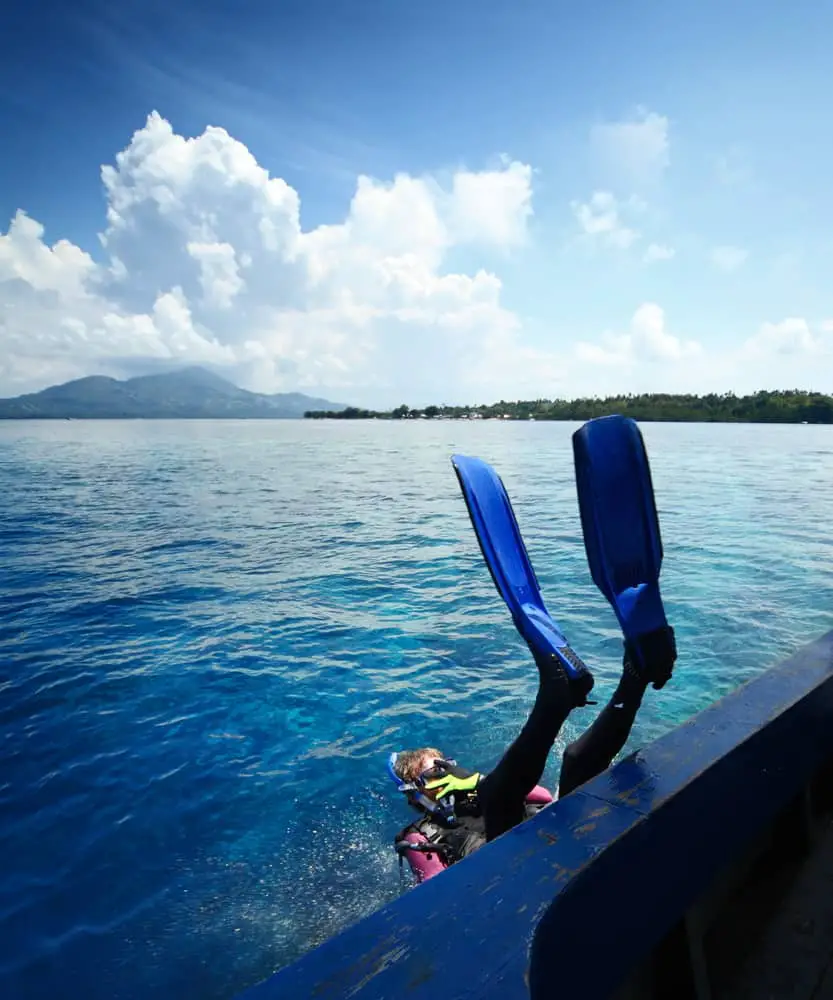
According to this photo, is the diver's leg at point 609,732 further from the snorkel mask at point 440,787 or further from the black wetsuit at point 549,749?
the snorkel mask at point 440,787

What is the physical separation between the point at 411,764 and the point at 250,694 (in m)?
3.28

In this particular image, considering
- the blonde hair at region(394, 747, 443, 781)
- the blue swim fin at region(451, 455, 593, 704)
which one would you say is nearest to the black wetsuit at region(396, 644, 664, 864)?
the blue swim fin at region(451, 455, 593, 704)

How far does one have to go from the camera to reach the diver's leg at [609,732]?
2816 mm

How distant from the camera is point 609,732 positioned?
2814mm

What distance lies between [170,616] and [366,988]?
9.11 meters

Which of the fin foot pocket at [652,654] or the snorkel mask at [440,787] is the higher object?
the fin foot pocket at [652,654]

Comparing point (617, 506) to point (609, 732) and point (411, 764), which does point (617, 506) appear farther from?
point (411, 764)

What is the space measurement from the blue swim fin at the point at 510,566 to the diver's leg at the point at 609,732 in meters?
0.14

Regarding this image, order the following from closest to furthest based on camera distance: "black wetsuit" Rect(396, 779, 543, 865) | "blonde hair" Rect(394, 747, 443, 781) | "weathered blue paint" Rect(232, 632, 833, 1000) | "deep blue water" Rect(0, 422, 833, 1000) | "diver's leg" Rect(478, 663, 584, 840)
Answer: "weathered blue paint" Rect(232, 632, 833, 1000)
"diver's leg" Rect(478, 663, 584, 840)
"black wetsuit" Rect(396, 779, 543, 865)
"deep blue water" Rect(0, 422, 833, 1000)
"blonde hair" Rect(394, 747, 443, 781)

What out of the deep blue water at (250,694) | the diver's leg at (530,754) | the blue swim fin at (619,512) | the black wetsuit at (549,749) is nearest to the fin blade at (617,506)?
the blue swim fin at (619,512)

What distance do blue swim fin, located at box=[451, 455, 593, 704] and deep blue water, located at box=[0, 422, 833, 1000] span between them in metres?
2.38

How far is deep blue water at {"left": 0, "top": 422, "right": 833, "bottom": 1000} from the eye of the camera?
4098 mm

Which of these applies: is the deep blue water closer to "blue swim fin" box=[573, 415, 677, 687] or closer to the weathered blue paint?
"blue swim fin" box=[573, 415, 677, 687]

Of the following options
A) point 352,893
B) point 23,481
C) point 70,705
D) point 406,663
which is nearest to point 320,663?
point 406,663
